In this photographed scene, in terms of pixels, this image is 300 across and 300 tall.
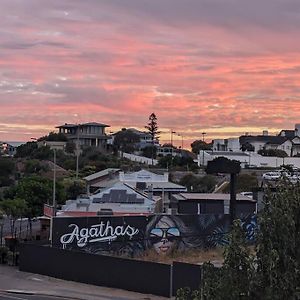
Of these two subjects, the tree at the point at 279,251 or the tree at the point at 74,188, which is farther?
the tree at the point at 74,188

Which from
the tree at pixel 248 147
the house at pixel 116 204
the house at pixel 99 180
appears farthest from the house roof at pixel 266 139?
the house at pixel 116 204

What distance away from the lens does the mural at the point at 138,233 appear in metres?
38.7

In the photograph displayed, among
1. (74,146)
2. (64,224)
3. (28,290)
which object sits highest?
(74,146)

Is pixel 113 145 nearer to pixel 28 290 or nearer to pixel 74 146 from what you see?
pixel 74 146

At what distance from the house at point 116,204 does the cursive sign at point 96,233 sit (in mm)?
9478

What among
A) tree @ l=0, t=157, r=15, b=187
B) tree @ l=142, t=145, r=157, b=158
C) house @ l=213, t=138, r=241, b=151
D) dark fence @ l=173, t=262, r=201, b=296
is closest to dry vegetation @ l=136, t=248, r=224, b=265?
dark fence @ l=173, t=262, r=201, b=296

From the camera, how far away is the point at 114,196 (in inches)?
2261

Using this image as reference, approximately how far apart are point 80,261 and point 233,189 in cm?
1089

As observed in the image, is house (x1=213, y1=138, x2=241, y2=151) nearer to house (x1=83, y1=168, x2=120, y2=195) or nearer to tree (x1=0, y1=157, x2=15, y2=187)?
tree (x1=0, y1=157, x2=15, y2=187)

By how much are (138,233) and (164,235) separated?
7.37ft

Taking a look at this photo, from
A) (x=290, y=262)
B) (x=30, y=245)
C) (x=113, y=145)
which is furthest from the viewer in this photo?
(x=113, y=145)

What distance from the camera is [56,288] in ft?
106

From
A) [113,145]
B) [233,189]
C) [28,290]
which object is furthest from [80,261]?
[113,145]

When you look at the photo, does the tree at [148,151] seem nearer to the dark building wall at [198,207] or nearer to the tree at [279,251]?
the dark building wall at [198,207]
